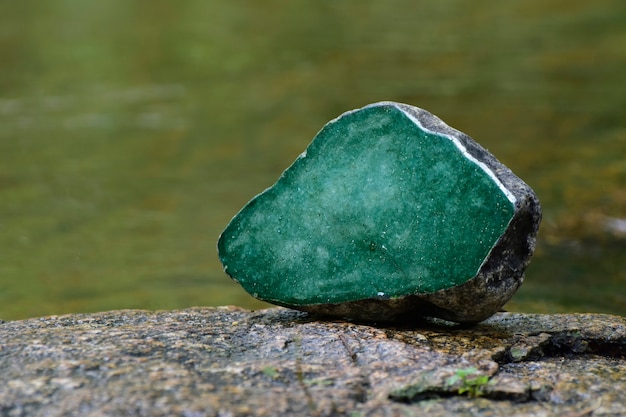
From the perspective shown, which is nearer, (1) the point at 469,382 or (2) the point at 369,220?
(1) the point at 469,382

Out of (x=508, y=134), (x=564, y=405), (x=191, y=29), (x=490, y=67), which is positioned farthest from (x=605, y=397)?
(x=191, y=29)

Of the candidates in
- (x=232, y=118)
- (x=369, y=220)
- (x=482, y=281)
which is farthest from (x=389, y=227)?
(x=232, y=118)

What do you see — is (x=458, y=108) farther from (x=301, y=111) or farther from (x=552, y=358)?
(x=552, y=358)

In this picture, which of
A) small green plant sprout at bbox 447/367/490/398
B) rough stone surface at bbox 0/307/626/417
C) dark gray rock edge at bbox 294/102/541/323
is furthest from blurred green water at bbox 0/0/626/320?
small green plant sprout at bbox 447/367/490/398

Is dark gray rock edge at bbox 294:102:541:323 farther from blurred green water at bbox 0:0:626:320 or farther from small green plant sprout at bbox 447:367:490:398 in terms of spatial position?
blurred green water at bbox 0:0:626:320

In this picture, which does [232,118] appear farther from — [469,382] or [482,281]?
[469,382]

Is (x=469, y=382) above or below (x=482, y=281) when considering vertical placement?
below

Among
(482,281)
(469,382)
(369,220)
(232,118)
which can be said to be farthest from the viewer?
(232,118)
